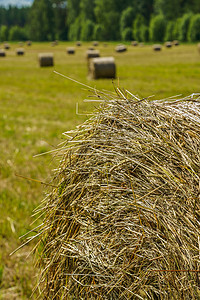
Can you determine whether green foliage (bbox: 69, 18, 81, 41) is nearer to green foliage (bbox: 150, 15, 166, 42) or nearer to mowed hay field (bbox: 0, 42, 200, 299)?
green foliage (bbox: 150, 15, 166, 42)

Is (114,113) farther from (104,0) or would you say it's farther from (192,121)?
(104,0)

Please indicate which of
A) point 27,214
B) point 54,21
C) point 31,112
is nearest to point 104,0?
point 54,21

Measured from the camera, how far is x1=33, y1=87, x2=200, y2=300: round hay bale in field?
210 centimetres

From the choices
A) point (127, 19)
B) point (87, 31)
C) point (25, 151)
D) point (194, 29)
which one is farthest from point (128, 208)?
point (87, 31)

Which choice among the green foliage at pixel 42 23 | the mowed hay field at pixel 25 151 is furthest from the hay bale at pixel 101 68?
the green foliage at pixel 42 23

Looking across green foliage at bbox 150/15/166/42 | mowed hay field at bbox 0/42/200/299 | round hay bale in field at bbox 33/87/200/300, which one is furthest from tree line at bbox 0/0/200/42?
round hay bale in field at bbox 33/87/200/300

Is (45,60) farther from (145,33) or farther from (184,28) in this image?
(145,33)

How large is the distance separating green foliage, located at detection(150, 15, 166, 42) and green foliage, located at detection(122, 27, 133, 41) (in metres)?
9.03

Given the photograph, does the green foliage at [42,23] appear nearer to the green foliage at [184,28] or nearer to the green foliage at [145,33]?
the green foliage at [145,33]

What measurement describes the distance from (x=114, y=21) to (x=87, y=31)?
6791 mm

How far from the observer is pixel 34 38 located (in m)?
106

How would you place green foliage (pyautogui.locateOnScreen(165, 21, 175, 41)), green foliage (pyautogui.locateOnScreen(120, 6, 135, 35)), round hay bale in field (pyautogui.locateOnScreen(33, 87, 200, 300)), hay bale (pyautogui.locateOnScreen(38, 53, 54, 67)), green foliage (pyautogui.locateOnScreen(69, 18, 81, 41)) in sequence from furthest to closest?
1. green foliage (pyautogui.locateOnScreen(69, 18, 81, 41))
2. green foliage (pyautogui.locateOnScreen(120, 6, 135, 35))
3. green foliage (pyautogui.locateOnScreen(165, 21, 175, 41))
4. hay bale (pyautogui.locateOnScreen(38, 53, 54, 67))
5. round hay bale in field (pyautogui.locateOnScreen(33, 87, 200, 300))

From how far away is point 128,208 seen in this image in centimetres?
228

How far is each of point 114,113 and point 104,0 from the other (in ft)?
297
